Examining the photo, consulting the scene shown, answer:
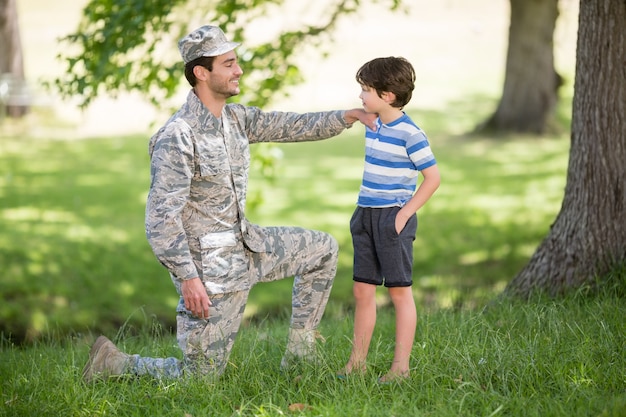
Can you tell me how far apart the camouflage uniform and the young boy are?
1.29ft

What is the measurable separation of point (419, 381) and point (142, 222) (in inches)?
293

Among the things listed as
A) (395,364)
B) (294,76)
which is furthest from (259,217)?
(395,364)

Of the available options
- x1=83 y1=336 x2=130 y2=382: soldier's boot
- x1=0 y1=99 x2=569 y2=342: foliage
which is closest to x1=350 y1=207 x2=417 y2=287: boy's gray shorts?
x1=83 y1=336 x2=130 y2=382: soldier's boot

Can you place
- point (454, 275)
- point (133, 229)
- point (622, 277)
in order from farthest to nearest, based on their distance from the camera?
1. point (133, 229)
2. point (454, 275)
3. point (622, 277)

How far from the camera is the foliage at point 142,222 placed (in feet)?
29.0

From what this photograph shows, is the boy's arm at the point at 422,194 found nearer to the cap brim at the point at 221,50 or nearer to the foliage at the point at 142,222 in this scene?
the cap brim at the point at 221,50

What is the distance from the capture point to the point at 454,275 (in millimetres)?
9516

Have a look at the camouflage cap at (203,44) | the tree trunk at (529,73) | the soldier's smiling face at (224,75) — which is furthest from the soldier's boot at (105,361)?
the tree trunk at (529,73)

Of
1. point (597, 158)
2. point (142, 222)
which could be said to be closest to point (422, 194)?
point (597, 158)

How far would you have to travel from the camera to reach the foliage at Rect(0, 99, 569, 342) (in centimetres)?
883

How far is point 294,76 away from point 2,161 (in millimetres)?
8256

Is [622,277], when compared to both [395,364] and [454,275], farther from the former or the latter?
[454,275]

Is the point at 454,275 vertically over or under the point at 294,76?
under

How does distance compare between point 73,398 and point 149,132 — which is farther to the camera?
A: point 149,132
